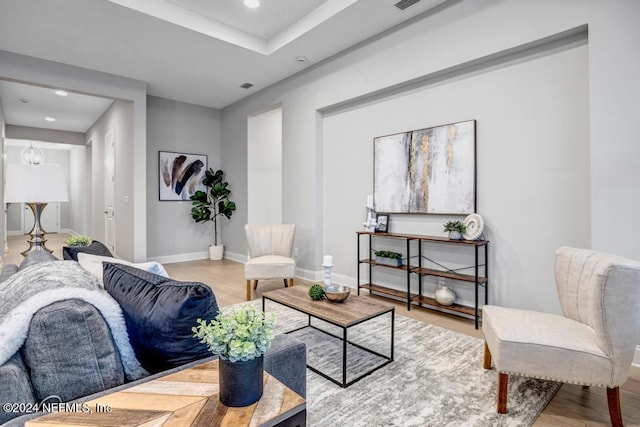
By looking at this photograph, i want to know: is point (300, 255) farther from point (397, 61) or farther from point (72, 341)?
point (72, 341)

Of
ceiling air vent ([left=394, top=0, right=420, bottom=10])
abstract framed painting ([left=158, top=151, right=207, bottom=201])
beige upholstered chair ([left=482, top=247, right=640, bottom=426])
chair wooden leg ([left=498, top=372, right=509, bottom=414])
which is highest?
ceiling air vent ([left=394, top=0, right=420, bottom=10])

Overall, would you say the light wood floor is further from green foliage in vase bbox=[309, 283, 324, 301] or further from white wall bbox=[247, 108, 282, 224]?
green foliage in vase bbox=[309, 283, 324, 301]

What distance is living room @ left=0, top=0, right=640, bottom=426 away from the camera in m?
2.38

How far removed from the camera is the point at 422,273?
336cm

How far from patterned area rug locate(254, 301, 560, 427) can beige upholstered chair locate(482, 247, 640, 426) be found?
0.20 m

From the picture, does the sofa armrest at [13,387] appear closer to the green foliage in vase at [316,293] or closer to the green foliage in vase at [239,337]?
the green foliage in vase at [239,337]

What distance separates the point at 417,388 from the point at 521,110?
2470mm

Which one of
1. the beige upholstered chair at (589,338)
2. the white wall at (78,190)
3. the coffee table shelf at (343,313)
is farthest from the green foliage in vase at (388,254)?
the white wall at (78,190)

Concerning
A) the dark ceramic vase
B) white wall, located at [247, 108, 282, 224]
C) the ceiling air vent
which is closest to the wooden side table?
the dark ceramic vase

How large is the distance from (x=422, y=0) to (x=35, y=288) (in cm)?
365

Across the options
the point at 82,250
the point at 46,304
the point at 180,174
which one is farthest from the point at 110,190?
the point at 46,304

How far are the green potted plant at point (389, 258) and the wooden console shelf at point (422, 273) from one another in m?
0.05

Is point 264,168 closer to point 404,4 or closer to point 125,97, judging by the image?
point 125,97

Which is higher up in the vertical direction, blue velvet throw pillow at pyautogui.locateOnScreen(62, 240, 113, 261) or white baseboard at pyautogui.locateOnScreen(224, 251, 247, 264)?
blue velvet throw pillow at pyautogui.locateOnScreen(62, 240, 113, 261)
